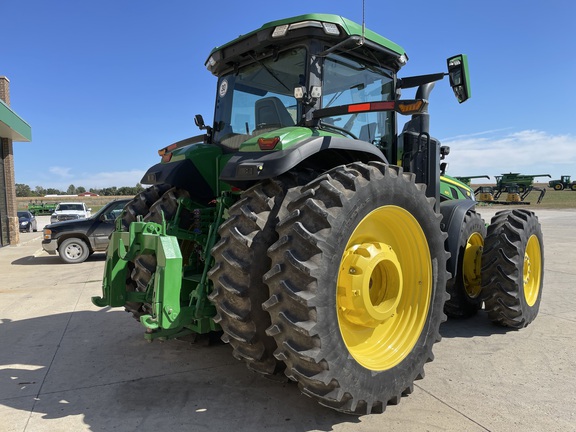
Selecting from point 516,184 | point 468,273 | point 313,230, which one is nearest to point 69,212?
point 468,273

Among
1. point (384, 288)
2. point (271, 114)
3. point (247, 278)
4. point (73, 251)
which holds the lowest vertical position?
point (73, 251)

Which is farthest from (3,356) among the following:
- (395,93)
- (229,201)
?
(395,93)

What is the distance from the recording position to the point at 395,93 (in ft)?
14.1

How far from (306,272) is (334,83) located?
6.28 ft

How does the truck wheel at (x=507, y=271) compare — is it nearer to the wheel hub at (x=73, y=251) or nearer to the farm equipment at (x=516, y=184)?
the wheel hub at (x=73, y=251)

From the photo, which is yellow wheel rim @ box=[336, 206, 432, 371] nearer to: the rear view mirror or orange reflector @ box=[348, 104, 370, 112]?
orange reflector @ box=[348, 104, 370, 112]

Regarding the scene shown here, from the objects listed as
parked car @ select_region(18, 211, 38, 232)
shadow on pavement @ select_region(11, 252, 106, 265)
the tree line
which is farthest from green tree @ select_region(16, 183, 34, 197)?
shadow on pavement @ select_region(11, 252, 106, 265)

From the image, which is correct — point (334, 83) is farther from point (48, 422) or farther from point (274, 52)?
point (48, 422)

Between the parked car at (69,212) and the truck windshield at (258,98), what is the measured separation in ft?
58.3

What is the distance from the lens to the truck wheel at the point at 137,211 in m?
4.05

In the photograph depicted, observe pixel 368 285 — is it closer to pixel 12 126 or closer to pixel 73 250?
pixel 73 250

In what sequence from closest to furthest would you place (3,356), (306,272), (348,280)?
(306,272), (348,280), (3,356)

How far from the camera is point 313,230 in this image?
8.32 ft

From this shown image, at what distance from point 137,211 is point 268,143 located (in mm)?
1975
